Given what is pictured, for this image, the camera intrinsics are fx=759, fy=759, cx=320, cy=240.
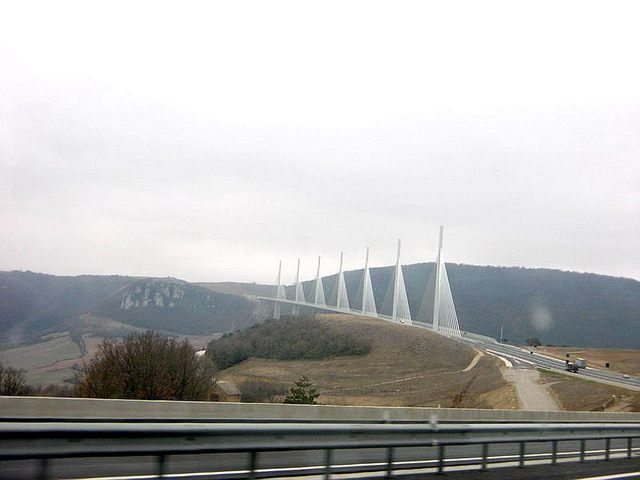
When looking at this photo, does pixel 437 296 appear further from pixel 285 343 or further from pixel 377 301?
pixel 377 301

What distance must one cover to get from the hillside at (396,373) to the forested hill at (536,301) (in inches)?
1765

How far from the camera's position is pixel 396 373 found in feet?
174

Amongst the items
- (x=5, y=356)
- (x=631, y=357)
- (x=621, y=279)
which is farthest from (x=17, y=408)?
(x=621, y=279)

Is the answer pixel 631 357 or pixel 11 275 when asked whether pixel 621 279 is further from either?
pixel 11 275

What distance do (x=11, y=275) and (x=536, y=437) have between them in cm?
2317

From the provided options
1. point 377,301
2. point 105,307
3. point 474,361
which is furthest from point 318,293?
point 105,307

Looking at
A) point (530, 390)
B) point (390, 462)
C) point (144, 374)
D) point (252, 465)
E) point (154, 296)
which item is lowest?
point (530, 390)

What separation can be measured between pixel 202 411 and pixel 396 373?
133 feet

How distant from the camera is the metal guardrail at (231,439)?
6.47m

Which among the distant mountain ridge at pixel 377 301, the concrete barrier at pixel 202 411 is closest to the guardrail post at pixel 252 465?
the concrete barrier at pixel 202 411

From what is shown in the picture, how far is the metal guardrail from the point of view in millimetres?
6473

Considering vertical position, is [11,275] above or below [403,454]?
above

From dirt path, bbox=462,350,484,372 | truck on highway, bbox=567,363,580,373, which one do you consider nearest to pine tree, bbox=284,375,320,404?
dirt path, bbox=462,350,484,372

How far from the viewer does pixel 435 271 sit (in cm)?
8162
